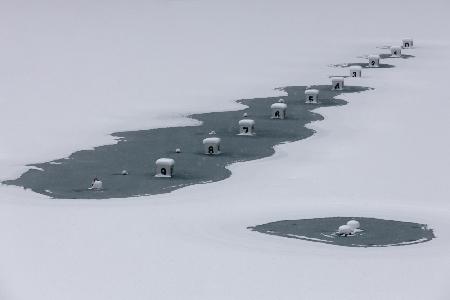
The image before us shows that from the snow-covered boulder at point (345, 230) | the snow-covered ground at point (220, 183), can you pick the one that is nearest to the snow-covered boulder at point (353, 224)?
the snow-covered boulder at point (345, 230)

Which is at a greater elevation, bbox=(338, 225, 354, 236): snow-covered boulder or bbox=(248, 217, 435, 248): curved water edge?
bbox=(338, 225, 354, 236): snow-covered boulder

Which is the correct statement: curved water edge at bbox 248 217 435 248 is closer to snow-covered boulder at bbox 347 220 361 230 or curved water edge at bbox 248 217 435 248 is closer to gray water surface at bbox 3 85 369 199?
snow-covered boulder at bbox 347 220 361 230

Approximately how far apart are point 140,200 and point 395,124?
12.0 meters

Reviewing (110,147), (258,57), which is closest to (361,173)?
(110,147)

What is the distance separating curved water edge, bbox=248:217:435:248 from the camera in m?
17.9

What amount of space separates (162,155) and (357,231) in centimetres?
841

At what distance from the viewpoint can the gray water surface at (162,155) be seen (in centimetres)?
2218

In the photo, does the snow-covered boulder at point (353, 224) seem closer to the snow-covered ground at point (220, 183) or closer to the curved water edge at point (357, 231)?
the curved water edge at point (357, 231)

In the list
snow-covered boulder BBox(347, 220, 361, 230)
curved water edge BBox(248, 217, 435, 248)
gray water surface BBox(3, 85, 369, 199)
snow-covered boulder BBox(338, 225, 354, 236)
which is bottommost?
curved water edge BBox(248, 217, 435, 248)

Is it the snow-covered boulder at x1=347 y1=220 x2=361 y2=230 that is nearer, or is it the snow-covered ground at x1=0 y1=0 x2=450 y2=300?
the snow-covered ground at x1=0 y1=0 x2=450 y2=300

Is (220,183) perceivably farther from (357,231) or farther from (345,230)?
(345,230)

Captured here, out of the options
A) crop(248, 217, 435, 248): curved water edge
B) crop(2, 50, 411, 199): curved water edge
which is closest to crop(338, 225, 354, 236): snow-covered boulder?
crop(248, 217, 435, 248): curved water edge

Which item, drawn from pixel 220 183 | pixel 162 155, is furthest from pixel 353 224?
pixel 162 155

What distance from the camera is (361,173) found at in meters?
23.6
